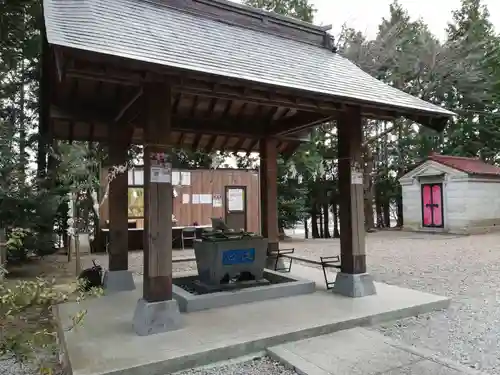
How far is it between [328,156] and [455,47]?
674 centimetres

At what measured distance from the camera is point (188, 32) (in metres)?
4.83

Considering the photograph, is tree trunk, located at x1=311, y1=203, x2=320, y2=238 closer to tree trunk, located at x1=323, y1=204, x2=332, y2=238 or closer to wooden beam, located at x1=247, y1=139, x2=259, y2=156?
tree trunk, located at x1=323, y1=204, x2=332, y2=238

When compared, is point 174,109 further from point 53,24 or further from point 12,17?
point 12,17

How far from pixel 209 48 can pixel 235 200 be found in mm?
8475

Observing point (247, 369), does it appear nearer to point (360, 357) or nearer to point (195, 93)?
point (360, 357)

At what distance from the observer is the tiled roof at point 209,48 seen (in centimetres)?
343

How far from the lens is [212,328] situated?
3.76m

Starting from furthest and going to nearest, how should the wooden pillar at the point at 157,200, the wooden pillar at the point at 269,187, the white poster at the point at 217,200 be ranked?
the white poster at the point at 217,200 → the wooden pillar at the point at 269,187 → the wooden pillar at the point at 157,200

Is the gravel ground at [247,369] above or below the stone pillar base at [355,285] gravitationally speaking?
below

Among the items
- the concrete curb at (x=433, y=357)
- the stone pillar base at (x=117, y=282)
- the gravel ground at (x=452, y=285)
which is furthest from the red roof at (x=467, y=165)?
the stone pillar base at (x=117, y=282)

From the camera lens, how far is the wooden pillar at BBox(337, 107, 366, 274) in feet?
16.2

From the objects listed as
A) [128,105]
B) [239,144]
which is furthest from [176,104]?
[239,144]

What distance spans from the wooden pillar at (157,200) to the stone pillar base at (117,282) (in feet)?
6.52

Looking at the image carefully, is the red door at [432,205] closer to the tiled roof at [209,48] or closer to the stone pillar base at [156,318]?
the tiled roof at [209,48]
